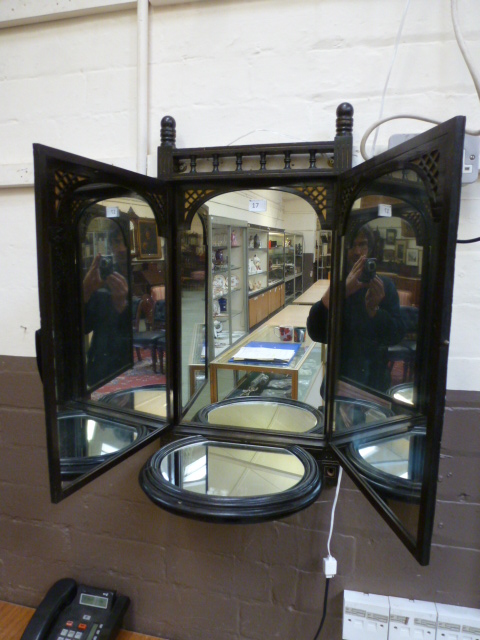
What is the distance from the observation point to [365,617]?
140 cm

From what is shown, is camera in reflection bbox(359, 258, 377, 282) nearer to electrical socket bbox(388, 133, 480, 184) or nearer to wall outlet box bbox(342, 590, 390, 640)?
electrical socket bbox(388, 133, 480, 184)

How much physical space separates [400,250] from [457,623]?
3.62 ft

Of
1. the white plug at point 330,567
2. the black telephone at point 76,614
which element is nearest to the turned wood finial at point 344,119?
the white plug at point 330,567

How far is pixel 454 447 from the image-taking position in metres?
1.31

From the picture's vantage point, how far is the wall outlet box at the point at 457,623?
52.3 inches

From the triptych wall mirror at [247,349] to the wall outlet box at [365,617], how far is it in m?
0.42

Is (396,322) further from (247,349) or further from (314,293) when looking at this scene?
(247,349)

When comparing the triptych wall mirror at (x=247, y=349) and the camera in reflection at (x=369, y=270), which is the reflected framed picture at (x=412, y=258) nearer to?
the triptych wall mirror at (x=247, y=349)

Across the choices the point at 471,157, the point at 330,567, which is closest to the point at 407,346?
the point at 471,157

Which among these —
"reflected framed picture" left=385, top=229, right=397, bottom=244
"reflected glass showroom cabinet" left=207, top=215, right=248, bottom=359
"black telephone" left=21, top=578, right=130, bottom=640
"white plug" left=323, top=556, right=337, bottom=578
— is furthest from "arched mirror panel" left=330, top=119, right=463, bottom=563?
"black telephone" left=21, top=578, right=130, bottom=640

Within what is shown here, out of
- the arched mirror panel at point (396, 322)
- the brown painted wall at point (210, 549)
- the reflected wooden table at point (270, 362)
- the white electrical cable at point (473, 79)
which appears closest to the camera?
the arched mirror panel at point (396, 322)

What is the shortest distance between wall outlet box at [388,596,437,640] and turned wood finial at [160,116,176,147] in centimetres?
154

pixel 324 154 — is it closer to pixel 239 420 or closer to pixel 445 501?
pixel 239 420

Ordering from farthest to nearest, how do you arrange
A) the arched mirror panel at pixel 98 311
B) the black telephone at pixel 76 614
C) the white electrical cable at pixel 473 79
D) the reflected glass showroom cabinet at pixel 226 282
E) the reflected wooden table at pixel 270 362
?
the reflected glass showroom cabinet at pixel 226 282
the reflected wooden table at pixel 270 362
the black telephone at pixel 76 614
the white electrical cable at pixel 473 79
the arched mirror panel at pixel 98 311
